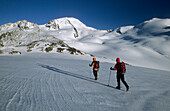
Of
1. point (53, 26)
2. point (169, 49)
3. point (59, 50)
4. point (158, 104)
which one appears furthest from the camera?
point (53, 26)

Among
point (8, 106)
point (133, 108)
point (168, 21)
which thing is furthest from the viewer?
point (168, 21)

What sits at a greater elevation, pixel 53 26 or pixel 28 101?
pixel 53 26

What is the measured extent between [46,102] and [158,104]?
424cm

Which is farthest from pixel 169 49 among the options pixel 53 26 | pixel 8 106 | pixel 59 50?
pixel 53 26

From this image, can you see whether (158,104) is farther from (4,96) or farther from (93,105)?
(4,96)

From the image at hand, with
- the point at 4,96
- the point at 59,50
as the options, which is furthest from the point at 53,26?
the point at 4,96

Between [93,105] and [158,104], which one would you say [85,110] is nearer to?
[93,105]

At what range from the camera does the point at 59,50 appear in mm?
40125

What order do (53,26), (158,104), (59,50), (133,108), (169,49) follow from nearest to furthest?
A: (133,108), (158,104), (59,50), (169,49), (53,26)

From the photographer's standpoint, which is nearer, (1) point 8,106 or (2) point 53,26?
(1) point 8,106

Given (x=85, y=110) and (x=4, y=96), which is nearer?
(x=85, y=110)

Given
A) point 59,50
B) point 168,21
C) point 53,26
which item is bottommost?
point 59,50

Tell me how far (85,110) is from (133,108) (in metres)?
1.72

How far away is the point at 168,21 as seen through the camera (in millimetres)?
115625
